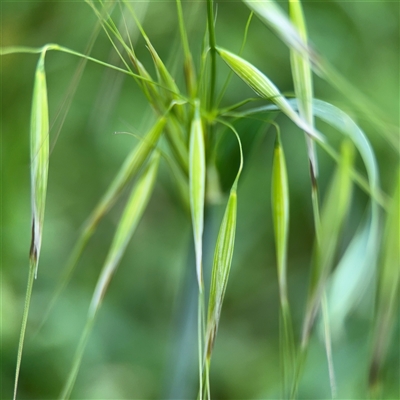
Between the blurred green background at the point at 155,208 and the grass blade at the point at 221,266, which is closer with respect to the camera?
the grass blade at the point at 221,266

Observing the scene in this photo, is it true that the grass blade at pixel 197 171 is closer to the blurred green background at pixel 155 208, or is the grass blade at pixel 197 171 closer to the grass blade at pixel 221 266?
the grass blade at pixel 221 266

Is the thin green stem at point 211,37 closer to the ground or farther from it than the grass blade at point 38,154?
farther from it

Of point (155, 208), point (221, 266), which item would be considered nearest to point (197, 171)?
point (221, 266)

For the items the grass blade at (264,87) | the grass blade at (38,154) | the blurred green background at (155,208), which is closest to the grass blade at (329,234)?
the grass blade at (264,87)

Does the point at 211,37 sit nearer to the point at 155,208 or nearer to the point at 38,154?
the point at 38,154

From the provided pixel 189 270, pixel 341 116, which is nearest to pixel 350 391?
pixel 189 270

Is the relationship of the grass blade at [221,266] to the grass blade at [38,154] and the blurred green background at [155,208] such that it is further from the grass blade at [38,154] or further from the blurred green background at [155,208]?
the blurred green background at [155,208]

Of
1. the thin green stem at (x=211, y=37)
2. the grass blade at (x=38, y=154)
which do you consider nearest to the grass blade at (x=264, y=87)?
the thin green stem at (x=211, y=37)

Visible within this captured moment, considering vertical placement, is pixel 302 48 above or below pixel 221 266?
above
